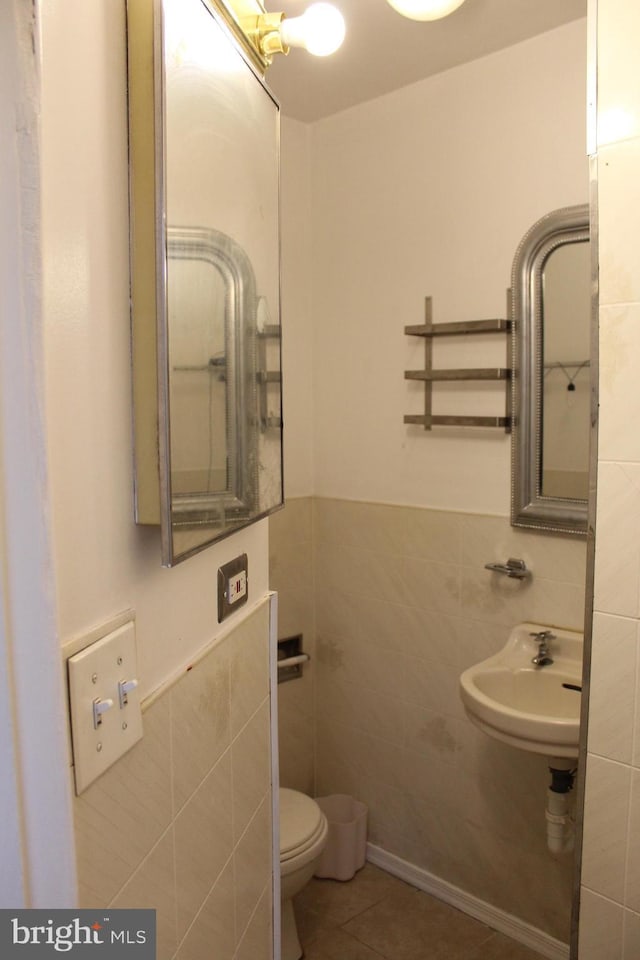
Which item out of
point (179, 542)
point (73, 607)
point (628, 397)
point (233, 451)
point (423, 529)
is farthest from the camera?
point (423, 529)

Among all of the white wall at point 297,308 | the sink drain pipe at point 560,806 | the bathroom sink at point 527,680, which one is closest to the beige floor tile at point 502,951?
the sink drain pipe at point 560,806

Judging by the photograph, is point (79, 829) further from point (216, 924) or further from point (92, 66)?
point (92, 66)

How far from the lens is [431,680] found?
7.22 feet

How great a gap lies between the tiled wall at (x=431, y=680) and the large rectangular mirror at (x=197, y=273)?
1129mm

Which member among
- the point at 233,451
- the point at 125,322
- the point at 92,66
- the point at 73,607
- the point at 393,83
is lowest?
the point at 73,607

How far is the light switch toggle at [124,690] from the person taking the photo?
2.32 ft

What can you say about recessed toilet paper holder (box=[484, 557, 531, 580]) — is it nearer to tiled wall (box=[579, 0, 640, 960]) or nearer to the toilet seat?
tiled wall (box=[579, 0, 640, 960])

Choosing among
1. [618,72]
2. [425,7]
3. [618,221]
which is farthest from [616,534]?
[425,7]

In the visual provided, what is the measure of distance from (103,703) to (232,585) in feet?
1.29

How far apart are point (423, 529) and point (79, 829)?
1.65m

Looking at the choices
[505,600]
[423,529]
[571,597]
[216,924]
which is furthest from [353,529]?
[216,924]

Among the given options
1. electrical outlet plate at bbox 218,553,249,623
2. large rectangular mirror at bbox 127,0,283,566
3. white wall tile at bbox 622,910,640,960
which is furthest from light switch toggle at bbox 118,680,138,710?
white wall tile at bbox 622,910,640,960

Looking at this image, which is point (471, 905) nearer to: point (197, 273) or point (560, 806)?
point (560, 806)

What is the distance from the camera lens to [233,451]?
3.16 ft
